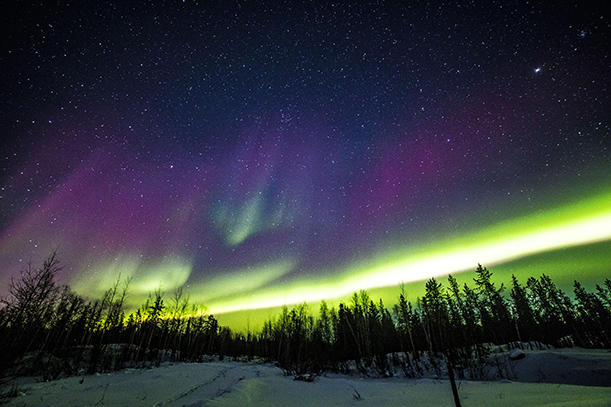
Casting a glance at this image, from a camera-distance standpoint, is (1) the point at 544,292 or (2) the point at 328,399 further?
(1) the point at 544,292

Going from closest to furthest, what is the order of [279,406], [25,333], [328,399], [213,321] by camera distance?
[279,406] < [328,399] < [25,333] < [213,321]

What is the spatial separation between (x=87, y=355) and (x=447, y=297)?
199 feet

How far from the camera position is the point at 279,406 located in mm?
10141

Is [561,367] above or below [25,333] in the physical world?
below

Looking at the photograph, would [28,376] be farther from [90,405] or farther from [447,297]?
[447,297]

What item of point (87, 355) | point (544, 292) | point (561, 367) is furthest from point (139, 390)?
point (544, 292)

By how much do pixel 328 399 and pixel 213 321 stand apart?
65855 mm

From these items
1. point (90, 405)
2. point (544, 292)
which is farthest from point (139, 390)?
point (544, 292)

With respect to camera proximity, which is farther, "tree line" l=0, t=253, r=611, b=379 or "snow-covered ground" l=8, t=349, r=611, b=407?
"tree line" l=0, t=253, r=611, b=379

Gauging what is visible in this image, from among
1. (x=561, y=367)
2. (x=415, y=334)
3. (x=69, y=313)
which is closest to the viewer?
(x=561, y=367)

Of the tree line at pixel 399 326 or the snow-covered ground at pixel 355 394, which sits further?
the tree line at pixel 399 326

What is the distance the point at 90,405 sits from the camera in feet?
31.0

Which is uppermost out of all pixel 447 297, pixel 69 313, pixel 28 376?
pixel 447 297

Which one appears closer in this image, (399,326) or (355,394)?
(355,394)
